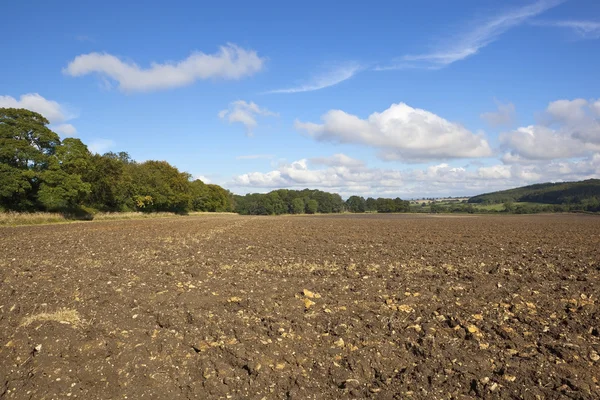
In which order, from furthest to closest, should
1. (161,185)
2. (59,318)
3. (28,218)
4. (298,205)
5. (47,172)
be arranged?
(298,205) → (161,185) → (47,172) → (28,218) → (59,318)

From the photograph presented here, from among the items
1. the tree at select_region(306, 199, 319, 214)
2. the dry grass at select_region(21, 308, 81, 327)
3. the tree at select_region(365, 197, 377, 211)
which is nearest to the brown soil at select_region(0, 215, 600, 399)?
the dry grass at select_region(21, 308, 81, 327)

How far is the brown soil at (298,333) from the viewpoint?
5539 millimetres

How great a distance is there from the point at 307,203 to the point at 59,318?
159054mm

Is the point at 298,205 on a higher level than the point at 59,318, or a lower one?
higher

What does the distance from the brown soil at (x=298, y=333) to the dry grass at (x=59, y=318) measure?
0.03 m

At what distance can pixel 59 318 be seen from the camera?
7805mm

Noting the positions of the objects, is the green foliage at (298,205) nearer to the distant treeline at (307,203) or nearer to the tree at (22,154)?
the distant treeline at (307,203)

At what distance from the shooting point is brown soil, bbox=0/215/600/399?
18.2 ft

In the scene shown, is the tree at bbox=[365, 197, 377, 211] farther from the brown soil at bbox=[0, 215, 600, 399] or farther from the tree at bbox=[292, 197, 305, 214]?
the brown soil at bbox=[0, 215, 600, 399]

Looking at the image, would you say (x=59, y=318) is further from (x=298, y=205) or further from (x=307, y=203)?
(x=307, y=203)

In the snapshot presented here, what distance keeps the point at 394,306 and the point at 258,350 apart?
3.90 metres

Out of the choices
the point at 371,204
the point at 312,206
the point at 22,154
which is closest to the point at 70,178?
the point at 22,154

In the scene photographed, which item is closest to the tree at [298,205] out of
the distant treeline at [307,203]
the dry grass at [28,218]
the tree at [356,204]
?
the distant treeline at [307,203]

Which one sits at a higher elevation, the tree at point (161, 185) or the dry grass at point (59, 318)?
the tree at point (161, 185)
